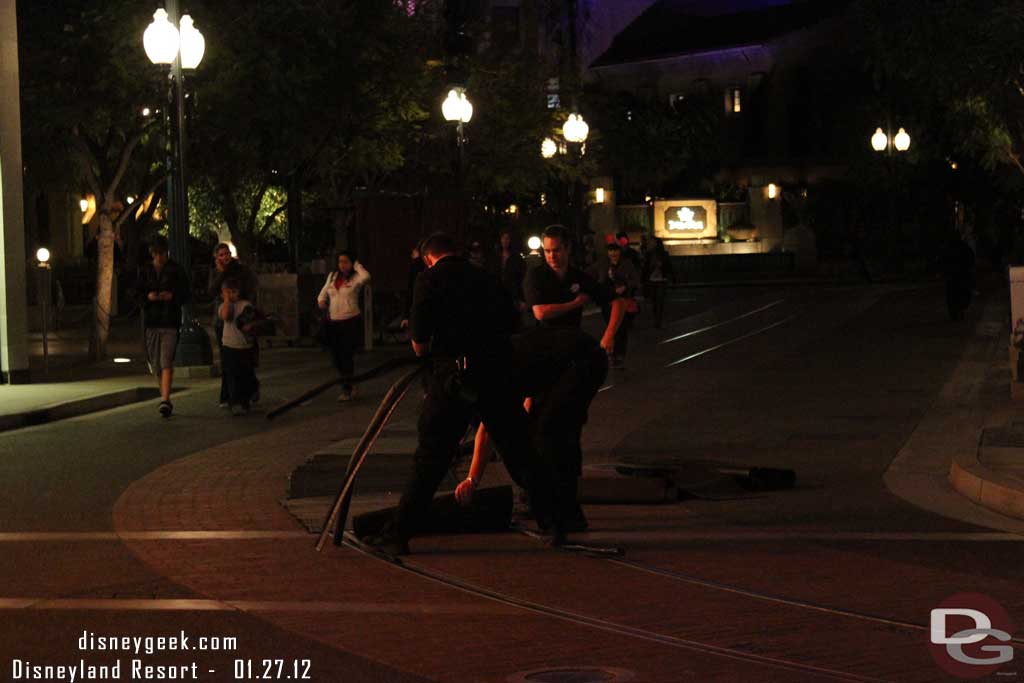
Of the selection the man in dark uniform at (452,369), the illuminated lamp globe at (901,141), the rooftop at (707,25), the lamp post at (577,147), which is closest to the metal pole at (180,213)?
the lamp post at (577,147)

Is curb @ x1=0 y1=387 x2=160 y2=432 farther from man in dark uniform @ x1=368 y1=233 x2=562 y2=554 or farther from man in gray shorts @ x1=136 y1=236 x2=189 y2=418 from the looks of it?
man in dark uniform @ x1=368 y1=233 x2=562 y2=554

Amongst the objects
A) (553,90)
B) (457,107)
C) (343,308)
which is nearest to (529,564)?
(343,308)

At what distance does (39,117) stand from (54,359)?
147 inches

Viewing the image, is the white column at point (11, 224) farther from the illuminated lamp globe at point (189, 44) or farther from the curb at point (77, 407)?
the curb at point (77, 407)

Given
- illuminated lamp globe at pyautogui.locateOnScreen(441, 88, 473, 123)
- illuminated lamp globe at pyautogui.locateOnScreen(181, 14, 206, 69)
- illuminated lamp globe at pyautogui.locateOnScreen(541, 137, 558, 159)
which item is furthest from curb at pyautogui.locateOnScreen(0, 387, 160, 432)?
illuminated lamp globe at pyautogui.locateOnScreen(541, 137, 558, 159)

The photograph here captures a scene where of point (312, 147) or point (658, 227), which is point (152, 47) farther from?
point (658, 227)

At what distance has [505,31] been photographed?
53.1 meters

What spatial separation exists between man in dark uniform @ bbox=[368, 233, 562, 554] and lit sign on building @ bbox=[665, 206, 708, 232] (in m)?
58.6

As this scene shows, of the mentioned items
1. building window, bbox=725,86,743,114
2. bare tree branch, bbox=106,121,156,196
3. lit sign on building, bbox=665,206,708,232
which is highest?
building window, bbox=725,86,743,114

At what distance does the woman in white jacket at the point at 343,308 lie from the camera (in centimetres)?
2002

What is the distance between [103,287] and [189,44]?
5.14 meters

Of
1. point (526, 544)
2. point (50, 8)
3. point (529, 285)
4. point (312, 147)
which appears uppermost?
point (50, 8)

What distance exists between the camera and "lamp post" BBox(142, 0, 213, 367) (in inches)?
879

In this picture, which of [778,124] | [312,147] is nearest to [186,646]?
[312,147]
